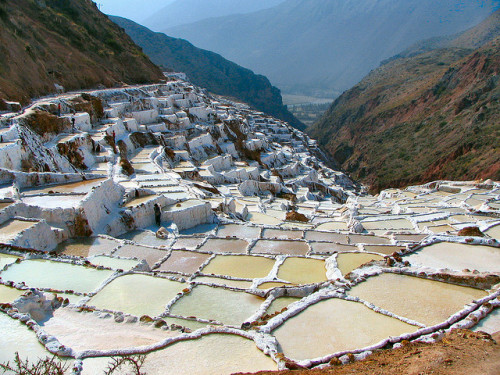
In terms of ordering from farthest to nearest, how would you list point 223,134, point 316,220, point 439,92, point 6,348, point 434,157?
point 439,92 → point 434,157 → point 223,134 → point 316,220 → point 6,348

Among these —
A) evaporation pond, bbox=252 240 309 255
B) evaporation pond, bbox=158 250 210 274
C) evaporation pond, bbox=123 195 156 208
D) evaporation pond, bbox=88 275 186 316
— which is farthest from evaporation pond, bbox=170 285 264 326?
evaporation pond, bbox=123 195 156 208

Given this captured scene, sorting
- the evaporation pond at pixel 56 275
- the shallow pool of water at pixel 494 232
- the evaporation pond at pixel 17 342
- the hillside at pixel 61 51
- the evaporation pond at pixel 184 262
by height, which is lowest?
the evaporation pond at pixel 184 262

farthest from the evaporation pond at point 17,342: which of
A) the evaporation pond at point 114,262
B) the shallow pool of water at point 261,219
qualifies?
the shallow pool of water at point 261,219

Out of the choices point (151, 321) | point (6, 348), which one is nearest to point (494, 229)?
point (151, 321)

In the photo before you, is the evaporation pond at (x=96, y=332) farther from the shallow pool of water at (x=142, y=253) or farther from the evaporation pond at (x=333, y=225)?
the evaporation pond at (x=333, y=225)

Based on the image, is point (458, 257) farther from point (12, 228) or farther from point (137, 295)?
point (12, 228)

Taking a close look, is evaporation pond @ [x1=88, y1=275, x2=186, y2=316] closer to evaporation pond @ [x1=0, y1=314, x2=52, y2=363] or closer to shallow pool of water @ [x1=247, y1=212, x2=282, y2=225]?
evaporation pond @ [x1=0, y1=314, x2=52, y2=363]

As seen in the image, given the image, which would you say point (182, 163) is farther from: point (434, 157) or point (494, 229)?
point (434, 157)
